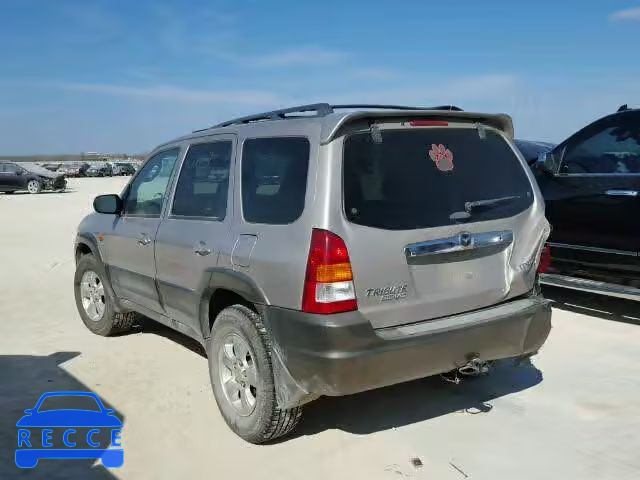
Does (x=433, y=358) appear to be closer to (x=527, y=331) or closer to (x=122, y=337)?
(x=527, y=331)

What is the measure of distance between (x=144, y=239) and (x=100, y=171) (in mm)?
54143

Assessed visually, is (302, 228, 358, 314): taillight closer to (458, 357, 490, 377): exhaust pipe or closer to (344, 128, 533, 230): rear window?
(344, 128, 533, 230): rear window

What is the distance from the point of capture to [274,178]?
371 centimetres

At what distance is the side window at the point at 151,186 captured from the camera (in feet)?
16.2

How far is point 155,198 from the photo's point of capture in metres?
5.01

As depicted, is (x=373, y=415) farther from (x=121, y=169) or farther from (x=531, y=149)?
(x=121, y=169)

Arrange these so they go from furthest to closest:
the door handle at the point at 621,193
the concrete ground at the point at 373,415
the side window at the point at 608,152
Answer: the side window at the point at 608,152 < the door handle at the point at 621,193 < the concrete ground at the point at 373,415

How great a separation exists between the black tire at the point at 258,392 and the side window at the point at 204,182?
0.69 m

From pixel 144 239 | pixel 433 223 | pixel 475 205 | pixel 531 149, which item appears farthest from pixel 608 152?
pixel 144 239

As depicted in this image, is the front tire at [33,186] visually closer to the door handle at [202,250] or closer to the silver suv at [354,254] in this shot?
the silver suv at [354,254]

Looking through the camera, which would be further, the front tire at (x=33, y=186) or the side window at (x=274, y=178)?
the front tire at (x=33, y=186)

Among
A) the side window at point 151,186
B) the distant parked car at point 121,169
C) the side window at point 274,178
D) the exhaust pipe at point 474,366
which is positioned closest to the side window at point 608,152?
the exhaust pipe at point 474,366

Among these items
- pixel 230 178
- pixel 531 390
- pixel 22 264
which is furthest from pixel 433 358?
pixel 22 264

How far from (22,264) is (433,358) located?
338 inches
